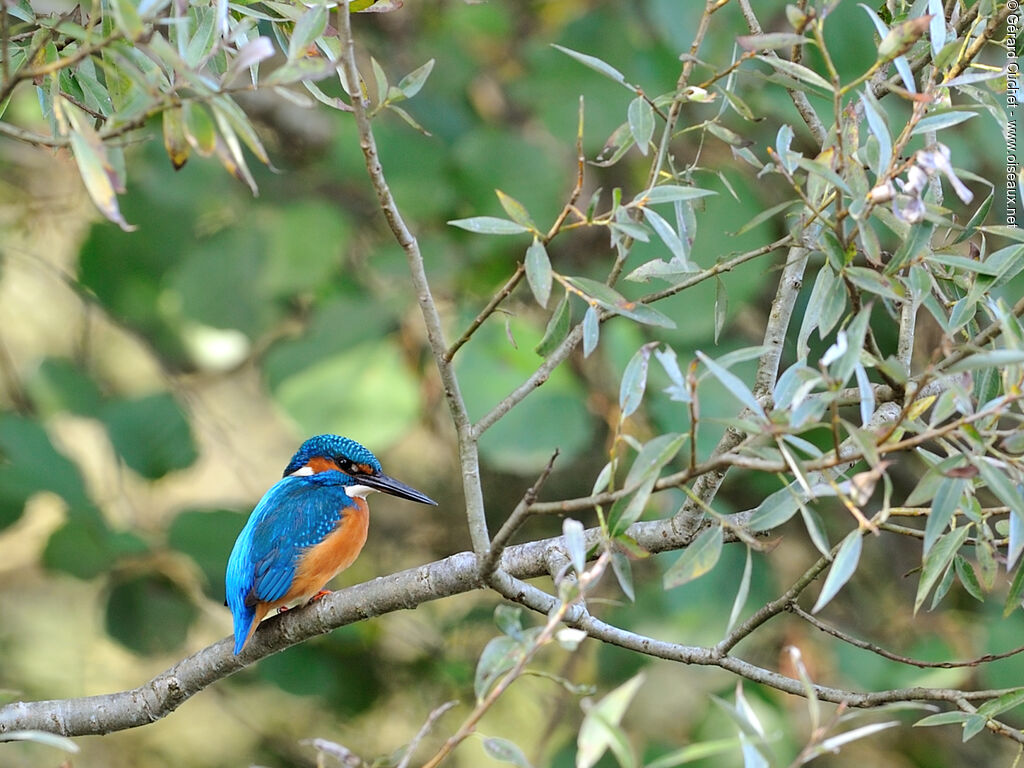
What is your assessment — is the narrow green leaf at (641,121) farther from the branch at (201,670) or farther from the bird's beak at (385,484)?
the bird's beak at (385,484)

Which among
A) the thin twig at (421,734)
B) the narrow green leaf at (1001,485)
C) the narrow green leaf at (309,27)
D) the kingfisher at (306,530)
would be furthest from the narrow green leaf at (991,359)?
the kingfisher at (306,530)

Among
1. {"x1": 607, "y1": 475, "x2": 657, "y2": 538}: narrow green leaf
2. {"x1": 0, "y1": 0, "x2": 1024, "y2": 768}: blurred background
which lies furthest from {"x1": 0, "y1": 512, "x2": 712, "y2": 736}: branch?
{"x1": 0, "y1": 0, "x2": 1024, "y2": 768}: blurred background

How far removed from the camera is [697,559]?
1.09 meters

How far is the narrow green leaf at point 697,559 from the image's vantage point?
108 centimetres

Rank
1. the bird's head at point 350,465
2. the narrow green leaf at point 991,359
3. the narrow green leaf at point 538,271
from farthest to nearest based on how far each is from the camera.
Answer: the bird's head at point 350,465 → the narrow green leaf at point 538,271 → the narrow green leaf at point 991,359

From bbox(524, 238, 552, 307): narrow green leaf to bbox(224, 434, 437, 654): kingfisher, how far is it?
0.96 meters

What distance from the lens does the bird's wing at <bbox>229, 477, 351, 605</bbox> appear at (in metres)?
2.02

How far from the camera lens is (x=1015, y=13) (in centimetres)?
156

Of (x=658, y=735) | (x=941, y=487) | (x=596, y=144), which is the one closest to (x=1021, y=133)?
(x=596, y=144)

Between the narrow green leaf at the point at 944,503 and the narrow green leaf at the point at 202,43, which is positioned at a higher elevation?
the narrow green leaf at the point at 202,43

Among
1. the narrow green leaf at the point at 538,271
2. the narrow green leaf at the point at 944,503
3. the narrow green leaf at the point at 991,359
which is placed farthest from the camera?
the narrow green leaf at the point at 538,271

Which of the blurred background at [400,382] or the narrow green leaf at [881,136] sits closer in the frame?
the narrow green leaf at [881,136]

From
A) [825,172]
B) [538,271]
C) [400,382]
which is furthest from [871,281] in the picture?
[400,382]

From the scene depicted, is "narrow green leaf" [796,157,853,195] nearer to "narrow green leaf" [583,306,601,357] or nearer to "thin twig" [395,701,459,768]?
"narrow green leaf" [583,306,601,357]
